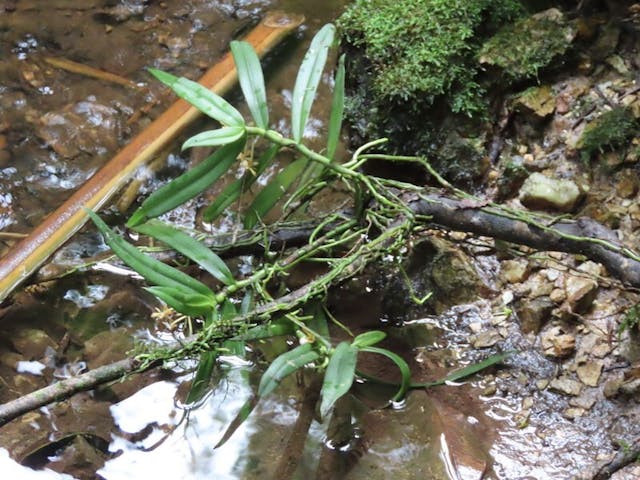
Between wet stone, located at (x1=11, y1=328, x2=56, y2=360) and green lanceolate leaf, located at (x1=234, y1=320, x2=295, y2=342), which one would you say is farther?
wet stone, located at (x1=11, y1=328, x2=56, y2=360)

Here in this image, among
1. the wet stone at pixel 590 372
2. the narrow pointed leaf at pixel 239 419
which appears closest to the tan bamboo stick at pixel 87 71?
the narrow pointed leaf at pixel 239 419

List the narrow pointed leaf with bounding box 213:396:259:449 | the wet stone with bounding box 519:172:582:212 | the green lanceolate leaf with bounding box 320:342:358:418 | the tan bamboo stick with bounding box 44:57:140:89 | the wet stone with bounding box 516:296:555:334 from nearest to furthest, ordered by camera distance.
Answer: the green lanceolate leaf with bounding box 320:342:358:418 → the narrow pointed leaf with bounding box 213:396:259:449 → the wet stone with bounding box 516:296:555:334 → the wet stone with bounding box 519:172:582:212 → the tan bamboo stick with bounding box 44:57:140:89

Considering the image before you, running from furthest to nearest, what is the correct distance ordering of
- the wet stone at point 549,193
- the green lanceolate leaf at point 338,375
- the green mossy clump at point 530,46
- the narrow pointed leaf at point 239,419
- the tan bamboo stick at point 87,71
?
1. the tan bamboo stick at point 87,71
2. the green mossy clump at point 530,46
3. the wet stone at point 549,193
4. the narrow pointed leaf at point 239,419
5. the green lanceolate leaf at point 338,375

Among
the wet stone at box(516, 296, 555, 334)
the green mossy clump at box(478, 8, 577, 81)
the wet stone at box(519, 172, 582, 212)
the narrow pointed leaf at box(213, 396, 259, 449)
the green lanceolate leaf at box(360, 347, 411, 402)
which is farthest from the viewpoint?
the green mossy clump at box(478, 8, 577, 81)

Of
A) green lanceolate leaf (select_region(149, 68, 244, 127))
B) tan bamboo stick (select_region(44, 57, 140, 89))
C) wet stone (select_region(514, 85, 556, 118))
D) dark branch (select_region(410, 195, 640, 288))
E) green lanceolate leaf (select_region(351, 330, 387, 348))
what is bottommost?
green lanceolate leaf (select_region(351, 330, 387, 348))

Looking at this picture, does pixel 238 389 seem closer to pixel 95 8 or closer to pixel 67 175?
pixel 67 175

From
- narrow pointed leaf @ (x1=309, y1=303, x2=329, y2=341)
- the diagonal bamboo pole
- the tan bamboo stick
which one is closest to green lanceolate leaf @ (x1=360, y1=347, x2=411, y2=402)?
narrow pointed leaf @ (x1=309, y1=303, x2=329, y2=341)

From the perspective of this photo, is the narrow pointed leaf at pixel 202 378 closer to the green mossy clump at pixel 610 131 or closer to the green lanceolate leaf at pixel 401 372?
the green lanceolate leaf at pixel 401 372

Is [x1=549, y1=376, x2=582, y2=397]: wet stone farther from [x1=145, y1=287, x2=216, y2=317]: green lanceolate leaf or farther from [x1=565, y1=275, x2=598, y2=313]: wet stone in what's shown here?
[x1=145, y1=287, x2=216, y2=317]: green lanceolate leaf
